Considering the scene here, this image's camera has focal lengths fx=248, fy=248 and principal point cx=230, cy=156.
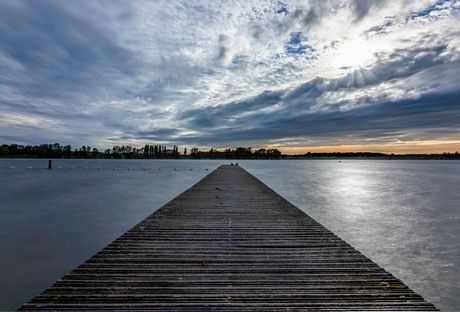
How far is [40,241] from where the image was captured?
21.7 ft

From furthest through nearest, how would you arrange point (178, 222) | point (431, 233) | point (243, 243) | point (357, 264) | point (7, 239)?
point (431, 233)
point (7, 239)
point (178, 222)
point (243, 243)
point (357, 264)

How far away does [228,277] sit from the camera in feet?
9.53

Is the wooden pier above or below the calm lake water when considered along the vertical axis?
above

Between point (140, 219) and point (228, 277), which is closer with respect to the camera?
point (228, 277)

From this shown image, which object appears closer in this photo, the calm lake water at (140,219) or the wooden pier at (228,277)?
the wooden pier at (228,277)

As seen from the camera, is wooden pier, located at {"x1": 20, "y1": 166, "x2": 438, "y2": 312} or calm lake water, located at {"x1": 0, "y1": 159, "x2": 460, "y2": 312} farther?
calm lake water, located at {"x1": 0, "y1": 159, "x2": 460, "y2": 312}

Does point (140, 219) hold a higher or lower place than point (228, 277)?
lower

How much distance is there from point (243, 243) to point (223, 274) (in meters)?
1.14

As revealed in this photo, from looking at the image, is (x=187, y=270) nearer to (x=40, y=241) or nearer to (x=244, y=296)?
(x=244, y=296)

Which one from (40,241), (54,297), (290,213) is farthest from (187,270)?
(40,241)

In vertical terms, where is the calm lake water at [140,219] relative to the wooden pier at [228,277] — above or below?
below

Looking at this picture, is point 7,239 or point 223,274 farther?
point 7,239

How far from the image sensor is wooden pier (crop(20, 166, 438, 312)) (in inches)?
95.9

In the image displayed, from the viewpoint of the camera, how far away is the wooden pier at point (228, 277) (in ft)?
7.99
